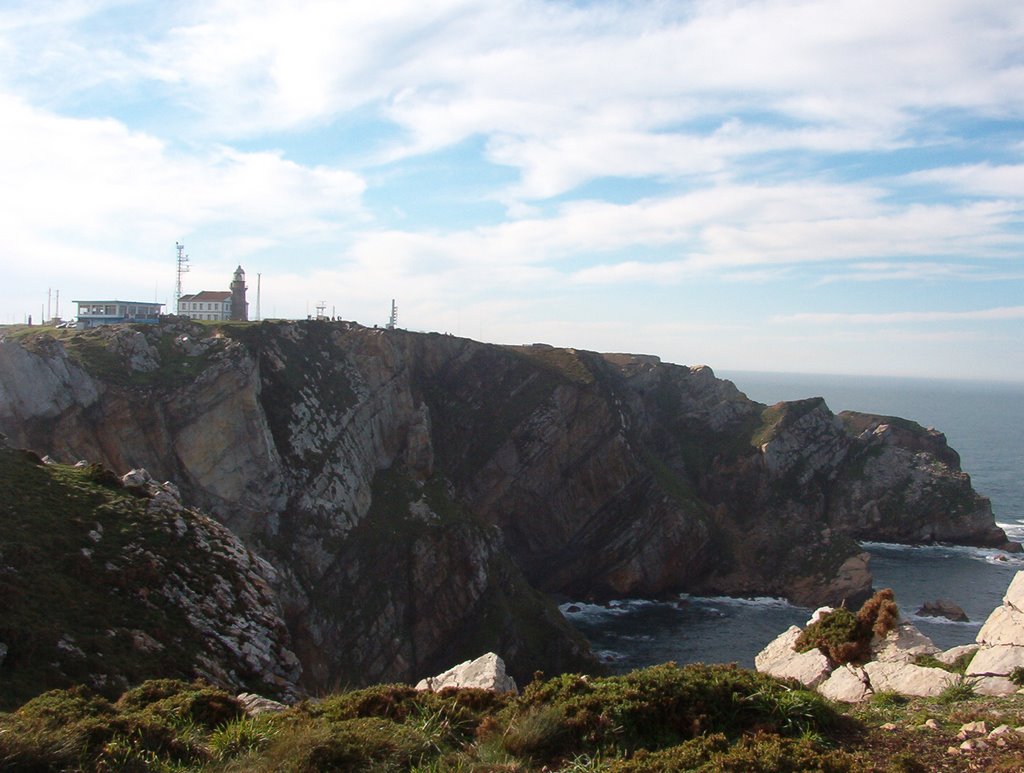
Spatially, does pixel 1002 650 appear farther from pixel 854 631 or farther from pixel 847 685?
pixel 854 631

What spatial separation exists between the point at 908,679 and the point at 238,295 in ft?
240

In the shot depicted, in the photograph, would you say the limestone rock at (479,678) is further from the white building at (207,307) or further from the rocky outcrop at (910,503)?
the rocky outcrop at (910,503)

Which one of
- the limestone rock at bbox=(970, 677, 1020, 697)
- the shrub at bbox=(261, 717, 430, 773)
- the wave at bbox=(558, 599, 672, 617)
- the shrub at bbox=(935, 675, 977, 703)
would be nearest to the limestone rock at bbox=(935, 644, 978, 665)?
the limestone rock at bbox=(970, 677, 1020, 697)

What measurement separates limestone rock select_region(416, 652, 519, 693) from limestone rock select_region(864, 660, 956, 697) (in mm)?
7172

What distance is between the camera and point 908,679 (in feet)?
46.9

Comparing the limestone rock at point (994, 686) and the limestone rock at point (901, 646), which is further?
the limestone rock at point (901, 646)

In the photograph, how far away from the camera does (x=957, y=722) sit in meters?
11.2

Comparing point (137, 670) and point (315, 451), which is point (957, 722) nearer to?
point (137, 670)

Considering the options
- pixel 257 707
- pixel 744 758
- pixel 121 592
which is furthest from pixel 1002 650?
pixel 121 592

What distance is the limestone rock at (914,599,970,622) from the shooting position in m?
62.5


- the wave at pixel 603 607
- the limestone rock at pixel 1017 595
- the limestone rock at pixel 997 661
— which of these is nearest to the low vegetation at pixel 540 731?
the limestone rock at pixel 997 661

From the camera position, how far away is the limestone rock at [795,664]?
16.1m

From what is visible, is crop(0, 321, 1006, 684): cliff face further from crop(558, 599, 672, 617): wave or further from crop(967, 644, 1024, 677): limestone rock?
crop(967, 644, 1024, 677): limestone rock

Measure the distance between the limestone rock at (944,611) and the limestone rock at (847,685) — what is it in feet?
187
